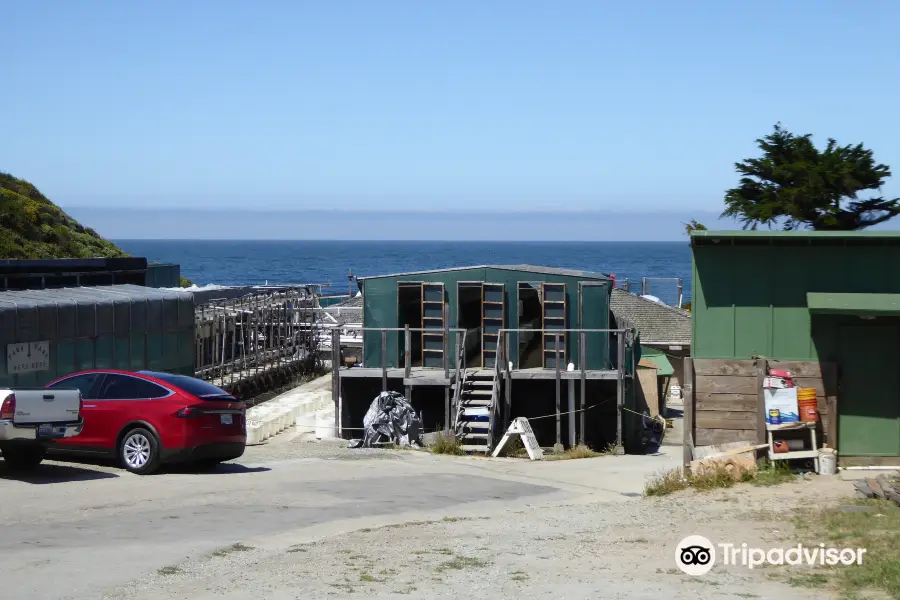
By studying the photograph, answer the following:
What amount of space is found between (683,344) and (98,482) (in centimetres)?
2393

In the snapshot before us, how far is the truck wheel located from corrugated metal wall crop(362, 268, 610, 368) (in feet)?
38.2

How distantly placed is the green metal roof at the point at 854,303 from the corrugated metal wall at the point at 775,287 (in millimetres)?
404

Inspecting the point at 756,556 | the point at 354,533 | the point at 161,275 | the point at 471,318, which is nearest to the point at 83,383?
the point at 354,533

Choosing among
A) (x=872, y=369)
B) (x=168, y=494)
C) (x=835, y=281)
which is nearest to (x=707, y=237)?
(x=835, y=281)

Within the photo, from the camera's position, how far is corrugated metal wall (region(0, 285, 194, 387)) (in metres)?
18.9

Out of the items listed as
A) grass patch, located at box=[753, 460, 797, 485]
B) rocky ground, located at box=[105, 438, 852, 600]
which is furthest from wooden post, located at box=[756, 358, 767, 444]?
rocky ground, located at box=[105, 438, 852, 600]

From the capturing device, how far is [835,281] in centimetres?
1584

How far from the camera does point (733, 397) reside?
51.8 feet

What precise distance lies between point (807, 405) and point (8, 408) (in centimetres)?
1104

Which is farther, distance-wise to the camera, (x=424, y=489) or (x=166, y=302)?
(x=166, y=302)

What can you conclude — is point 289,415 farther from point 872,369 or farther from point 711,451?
point 872,369

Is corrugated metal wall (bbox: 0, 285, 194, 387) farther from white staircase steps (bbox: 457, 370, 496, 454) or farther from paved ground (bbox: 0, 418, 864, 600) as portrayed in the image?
white staircase steps (bbox: 457, 370, 496, 454)

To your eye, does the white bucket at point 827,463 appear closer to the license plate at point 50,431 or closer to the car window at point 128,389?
the car window at point 128,389

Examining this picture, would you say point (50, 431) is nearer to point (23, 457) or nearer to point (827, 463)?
point (23, 457)
